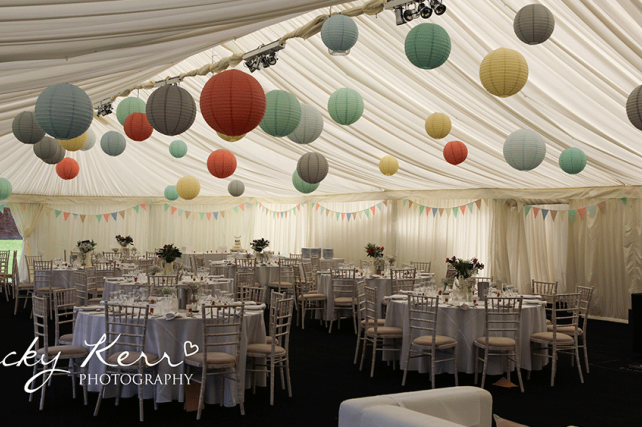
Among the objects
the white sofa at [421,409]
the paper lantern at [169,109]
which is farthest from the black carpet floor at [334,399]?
the paper lantern at [169,109]

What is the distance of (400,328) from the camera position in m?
6.92

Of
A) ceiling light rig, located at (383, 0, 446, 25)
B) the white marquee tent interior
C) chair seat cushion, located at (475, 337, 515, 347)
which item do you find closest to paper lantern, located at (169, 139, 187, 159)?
the white marquee tent interior

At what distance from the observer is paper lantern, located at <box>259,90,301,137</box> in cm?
505

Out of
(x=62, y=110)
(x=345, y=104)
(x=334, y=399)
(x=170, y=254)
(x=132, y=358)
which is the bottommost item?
(x=334, y=399)

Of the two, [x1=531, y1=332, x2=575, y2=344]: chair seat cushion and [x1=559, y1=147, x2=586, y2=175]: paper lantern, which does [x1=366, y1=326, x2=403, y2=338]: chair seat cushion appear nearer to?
[x1=531, y1=332, x2=575, y2=344]: chair seat cushion

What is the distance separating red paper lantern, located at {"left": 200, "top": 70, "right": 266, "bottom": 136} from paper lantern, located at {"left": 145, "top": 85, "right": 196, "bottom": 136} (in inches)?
27.9

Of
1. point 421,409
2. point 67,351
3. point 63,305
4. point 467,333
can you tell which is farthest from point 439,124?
point 63,305

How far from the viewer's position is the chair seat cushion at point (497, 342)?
6023mm

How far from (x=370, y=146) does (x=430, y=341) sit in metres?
4.60

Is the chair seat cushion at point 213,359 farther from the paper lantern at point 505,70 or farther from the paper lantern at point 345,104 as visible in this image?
the paper lantern at point 505,70

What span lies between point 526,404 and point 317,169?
11.1 ft

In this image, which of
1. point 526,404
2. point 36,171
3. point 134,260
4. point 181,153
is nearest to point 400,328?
point 526,404

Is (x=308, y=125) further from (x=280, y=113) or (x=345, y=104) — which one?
(x=280, y=113)

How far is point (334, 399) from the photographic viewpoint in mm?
5520
